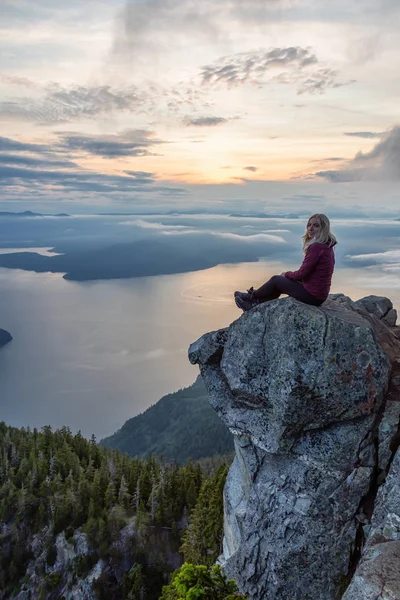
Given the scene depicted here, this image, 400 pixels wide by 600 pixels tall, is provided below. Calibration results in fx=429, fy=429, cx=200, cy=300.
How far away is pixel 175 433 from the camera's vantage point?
17288cm

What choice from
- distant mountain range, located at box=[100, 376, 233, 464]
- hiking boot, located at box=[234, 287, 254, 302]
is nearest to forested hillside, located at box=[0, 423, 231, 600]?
hiking boot, located at box=[234, 287, 254, 302]

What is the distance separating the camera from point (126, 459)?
67.9 m

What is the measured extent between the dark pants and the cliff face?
0.30 metres

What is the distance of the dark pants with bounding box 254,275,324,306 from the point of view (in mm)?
12547

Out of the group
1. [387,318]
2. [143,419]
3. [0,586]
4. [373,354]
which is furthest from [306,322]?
[143,419]

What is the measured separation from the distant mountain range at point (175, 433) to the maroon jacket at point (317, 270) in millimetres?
144187

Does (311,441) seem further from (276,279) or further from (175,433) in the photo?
(175,433)

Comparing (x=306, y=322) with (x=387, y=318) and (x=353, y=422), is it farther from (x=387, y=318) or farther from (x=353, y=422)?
(x=387, y=318)

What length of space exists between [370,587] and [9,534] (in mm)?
62329

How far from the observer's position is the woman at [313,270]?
1210 cm

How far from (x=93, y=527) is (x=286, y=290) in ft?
156

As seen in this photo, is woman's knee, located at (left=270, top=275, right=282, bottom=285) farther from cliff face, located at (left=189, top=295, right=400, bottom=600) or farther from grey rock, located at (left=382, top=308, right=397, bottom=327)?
grey rock, located at (left=382, top=308, right=397, bottom=327)

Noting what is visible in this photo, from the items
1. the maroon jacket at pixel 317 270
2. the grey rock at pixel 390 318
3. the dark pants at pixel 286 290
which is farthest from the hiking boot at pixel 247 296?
the grey rock at pixel 390 318

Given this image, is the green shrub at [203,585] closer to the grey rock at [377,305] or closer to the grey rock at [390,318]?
the grey rock at [377,305]
